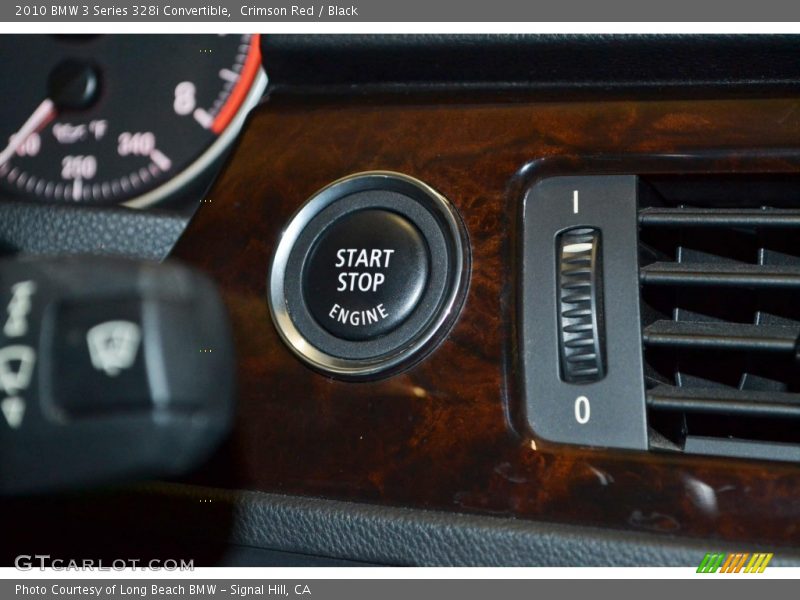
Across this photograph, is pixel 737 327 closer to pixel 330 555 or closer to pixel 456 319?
pixel 456 319

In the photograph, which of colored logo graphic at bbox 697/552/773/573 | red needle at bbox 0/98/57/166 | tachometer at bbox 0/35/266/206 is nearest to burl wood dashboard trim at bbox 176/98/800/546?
colored logo graphic at bbox 697/552/773/573

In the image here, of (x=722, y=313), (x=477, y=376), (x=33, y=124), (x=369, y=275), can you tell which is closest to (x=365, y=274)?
(x=369, y=275)

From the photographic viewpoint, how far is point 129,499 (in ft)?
2.47

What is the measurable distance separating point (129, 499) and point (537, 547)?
0.31m

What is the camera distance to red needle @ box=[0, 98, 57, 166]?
92 cm

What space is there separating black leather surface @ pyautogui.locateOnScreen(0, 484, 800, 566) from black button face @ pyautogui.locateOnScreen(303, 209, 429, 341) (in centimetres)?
13

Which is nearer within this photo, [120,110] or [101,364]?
[101,364]

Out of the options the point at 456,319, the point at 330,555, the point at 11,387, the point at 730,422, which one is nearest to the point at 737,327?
the point at 730,422

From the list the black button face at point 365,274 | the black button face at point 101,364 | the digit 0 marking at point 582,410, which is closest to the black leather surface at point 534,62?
the black button face at point 365,274

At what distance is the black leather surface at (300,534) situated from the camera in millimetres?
643

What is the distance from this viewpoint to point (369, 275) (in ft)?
2.40

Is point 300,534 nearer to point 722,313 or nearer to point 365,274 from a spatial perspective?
A: point 365,274

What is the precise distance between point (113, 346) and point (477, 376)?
31cm

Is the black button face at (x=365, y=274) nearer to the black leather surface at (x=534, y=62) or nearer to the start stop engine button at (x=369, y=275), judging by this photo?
the start stop engine button at (x=369, y=275)
